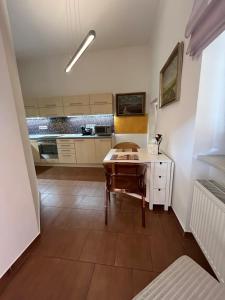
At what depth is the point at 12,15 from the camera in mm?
2547

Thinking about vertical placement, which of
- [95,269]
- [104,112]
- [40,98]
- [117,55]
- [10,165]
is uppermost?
[117,55]

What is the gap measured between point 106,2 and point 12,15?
163 centimetres

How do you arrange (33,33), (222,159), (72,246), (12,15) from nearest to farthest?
1. (222,159)
2. (72,246)
3. (12,15)
4. (33,33)

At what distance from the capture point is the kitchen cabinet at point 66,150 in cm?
412

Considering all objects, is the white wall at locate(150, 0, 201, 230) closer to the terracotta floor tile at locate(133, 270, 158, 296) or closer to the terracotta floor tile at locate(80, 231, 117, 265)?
the terracotta floor tile at locate(133, 270, 158, 296)

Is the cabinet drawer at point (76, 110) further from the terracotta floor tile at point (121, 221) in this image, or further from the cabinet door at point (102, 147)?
the terracotta floor tile at point (121, 221)

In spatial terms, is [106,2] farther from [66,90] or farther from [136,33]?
[66,90]

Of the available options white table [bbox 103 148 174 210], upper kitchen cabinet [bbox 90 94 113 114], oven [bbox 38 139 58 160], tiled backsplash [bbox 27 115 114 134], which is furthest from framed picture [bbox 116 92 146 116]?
white table [bbox 103 148 174 210]

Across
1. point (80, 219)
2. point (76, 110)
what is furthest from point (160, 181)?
point (76, 110)

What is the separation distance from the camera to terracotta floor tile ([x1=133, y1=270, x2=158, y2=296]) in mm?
1189

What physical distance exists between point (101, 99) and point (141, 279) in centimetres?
367

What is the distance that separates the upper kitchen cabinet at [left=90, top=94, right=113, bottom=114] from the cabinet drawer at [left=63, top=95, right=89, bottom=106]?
6.6 inches

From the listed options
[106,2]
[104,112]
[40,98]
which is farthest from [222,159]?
[40,98]

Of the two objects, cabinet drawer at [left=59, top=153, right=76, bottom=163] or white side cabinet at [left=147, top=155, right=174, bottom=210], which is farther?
cabinet drawer at [left=59, top=153, right=76, bottom=163]
